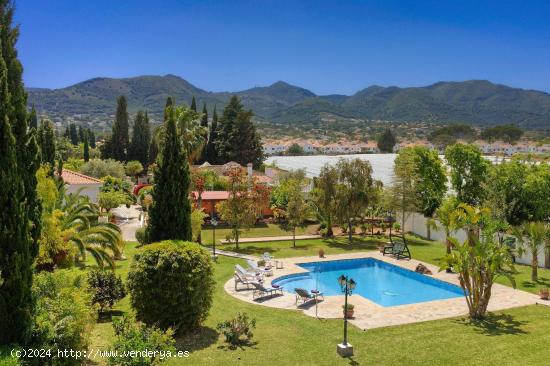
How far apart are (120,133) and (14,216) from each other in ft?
191

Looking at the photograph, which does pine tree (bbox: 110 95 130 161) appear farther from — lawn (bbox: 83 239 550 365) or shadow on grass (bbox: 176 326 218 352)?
shadow on grass (bbox: 176 326 218 352)

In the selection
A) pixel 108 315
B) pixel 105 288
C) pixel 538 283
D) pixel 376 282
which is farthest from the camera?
pixel 376 282

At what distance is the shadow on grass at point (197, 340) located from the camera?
37.3ft

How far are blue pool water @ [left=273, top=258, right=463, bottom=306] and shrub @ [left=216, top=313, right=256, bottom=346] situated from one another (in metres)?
7.06

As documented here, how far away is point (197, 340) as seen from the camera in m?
11.8

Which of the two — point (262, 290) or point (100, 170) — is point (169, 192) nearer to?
point (262, 290)

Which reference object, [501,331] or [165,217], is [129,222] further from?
[501,331]

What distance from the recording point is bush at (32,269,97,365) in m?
8.53

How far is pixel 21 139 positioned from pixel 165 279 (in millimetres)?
4760

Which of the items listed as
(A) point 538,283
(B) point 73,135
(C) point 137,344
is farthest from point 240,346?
(B) point 73,135

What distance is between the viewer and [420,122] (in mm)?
189875

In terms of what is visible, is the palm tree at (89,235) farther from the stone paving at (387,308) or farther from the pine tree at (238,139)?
the pine tree at (238,139)

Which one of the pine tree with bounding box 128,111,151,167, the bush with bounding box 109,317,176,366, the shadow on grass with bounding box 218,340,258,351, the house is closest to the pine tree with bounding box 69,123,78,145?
the pine tree with bounding box 128,111,151,167

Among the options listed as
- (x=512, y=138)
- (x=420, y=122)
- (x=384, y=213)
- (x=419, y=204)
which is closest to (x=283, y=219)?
(x=384, y=213)
